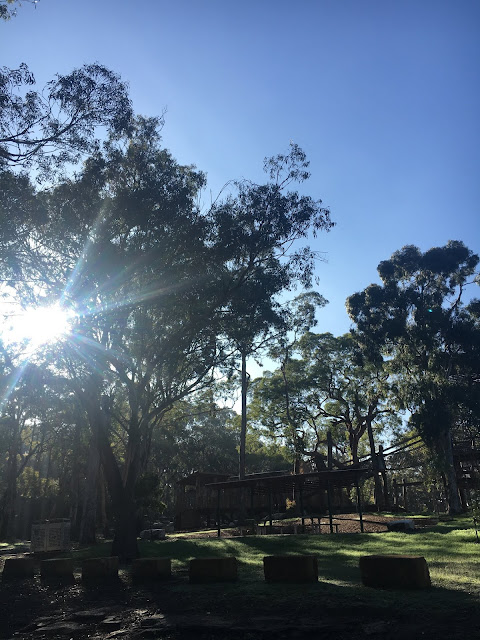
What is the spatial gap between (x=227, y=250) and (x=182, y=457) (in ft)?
136

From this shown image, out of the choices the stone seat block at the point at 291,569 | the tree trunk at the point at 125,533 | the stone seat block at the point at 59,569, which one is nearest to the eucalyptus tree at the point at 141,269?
the tree trunk at the point at 125,533

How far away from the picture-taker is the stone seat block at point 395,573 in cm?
690

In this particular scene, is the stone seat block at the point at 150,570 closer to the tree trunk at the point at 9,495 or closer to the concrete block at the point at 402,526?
the concrete block at the point at 402,526

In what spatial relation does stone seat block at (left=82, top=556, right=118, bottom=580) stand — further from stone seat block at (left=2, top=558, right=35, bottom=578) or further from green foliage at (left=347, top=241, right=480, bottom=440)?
green foliage at (left=347, top=241, right=480, bottom=440)

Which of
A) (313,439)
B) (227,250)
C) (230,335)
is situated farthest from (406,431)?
(227,250)

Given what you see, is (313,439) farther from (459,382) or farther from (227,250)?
(227,250)

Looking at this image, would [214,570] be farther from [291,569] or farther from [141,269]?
[141,269]

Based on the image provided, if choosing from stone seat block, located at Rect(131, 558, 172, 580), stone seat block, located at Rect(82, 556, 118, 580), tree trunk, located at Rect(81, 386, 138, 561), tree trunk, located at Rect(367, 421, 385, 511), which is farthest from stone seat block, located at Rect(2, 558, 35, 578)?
tree trunk, located at Rect(367, 421, 385, 511)

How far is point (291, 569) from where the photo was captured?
26.3 ft

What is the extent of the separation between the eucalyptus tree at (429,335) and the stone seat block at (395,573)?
25761mm

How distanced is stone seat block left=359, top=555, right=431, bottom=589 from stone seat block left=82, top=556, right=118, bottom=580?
21.2 ft

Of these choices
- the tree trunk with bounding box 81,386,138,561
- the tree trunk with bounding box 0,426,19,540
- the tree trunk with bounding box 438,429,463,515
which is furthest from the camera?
the tree trunk with bounding box 0,426,19,540

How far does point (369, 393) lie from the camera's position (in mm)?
37812

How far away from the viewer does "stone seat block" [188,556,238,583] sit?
890 cm
